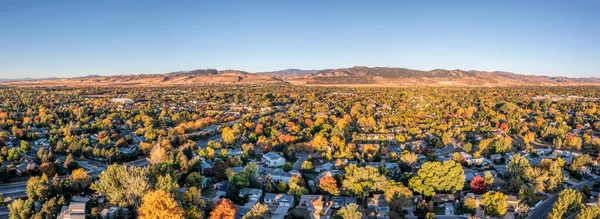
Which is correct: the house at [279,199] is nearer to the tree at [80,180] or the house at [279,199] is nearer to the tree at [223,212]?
the tree at [223,212]

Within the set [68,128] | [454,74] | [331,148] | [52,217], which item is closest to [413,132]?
[331,148]

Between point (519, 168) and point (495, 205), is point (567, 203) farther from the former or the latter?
point (519, 168)

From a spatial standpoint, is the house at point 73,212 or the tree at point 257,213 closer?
the house at point 73,212

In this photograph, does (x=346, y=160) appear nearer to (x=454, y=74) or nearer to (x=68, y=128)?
(x=68, y=128)

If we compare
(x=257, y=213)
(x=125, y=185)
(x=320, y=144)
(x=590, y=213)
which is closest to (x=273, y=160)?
(x=320, y=144)

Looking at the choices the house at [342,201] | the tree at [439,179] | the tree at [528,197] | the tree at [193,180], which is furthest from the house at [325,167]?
the tree at [528,197]

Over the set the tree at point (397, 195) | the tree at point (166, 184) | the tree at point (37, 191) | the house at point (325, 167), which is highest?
the tree at point (166, 184)
